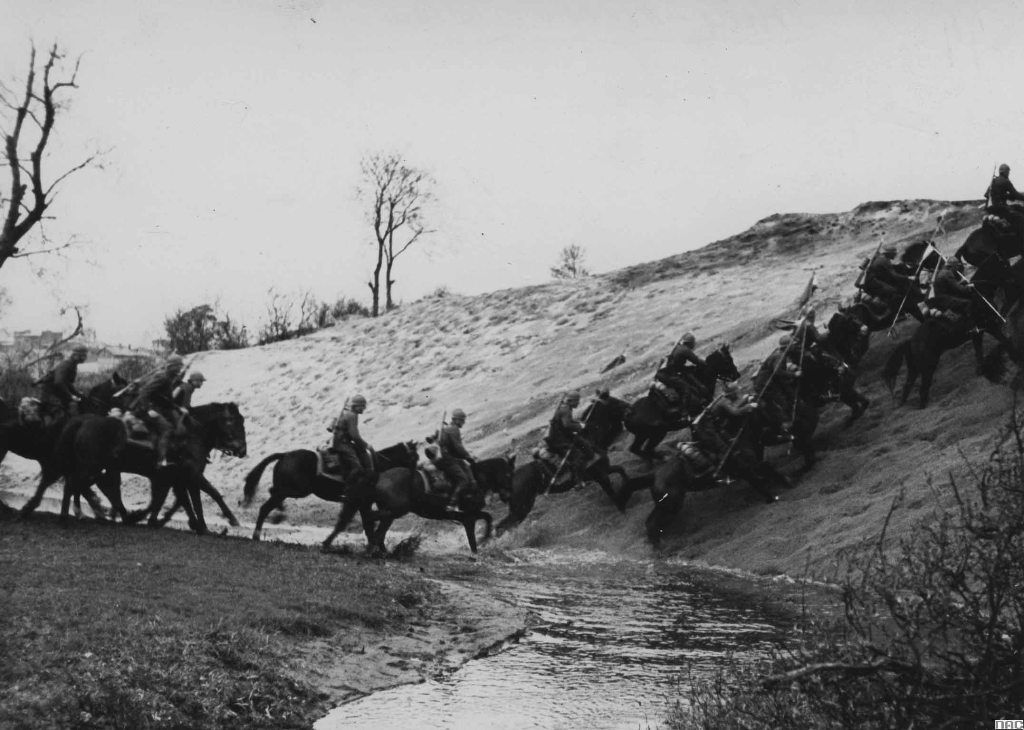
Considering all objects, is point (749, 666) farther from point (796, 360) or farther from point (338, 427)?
point (796, 360)

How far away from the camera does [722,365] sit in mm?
23812

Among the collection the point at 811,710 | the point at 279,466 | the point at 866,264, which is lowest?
the point at 811,710

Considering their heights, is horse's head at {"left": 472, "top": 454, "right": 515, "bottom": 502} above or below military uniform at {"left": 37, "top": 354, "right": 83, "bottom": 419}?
below

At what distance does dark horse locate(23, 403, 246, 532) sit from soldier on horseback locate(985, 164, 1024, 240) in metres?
15.1

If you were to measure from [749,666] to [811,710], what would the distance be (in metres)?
3.00

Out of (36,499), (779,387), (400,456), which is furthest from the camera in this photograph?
(779,387)

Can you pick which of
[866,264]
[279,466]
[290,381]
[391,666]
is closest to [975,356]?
[866,264]

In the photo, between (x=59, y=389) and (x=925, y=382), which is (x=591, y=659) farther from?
(x=925, y=382)

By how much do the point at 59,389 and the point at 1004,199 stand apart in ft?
59.3

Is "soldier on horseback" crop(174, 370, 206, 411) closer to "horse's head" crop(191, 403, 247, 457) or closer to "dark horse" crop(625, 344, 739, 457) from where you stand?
"horse's head" crop(191, 403, 247, 457)

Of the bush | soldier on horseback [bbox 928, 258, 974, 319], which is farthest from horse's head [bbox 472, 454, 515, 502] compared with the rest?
the bush

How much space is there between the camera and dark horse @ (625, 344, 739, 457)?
23297 millimetres

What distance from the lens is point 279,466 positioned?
19.4 meters

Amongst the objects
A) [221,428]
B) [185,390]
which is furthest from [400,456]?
[185,390]
